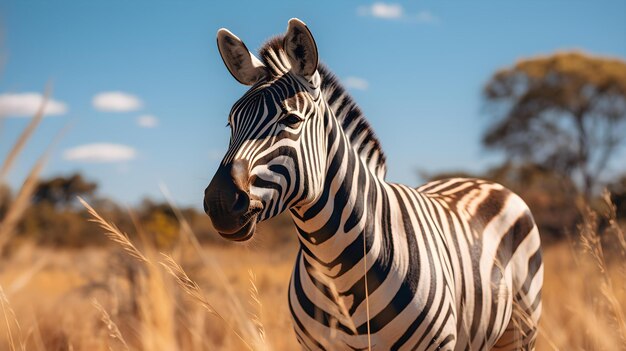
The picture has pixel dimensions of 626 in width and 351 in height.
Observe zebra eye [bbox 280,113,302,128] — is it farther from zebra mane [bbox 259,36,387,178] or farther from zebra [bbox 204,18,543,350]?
zebra mane [bbox 259,36,387,178]

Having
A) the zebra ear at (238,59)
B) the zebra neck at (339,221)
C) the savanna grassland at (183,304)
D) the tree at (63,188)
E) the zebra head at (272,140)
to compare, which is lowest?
the tree at (63,188)

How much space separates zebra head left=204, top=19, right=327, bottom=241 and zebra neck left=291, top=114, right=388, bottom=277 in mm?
77

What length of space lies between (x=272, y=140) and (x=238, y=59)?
0.64 m

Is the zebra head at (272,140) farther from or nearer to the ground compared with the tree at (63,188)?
farther from the ground

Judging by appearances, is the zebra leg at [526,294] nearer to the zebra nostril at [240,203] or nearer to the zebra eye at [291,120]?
the zebra eye at [291,120]

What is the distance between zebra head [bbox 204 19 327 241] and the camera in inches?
83.7

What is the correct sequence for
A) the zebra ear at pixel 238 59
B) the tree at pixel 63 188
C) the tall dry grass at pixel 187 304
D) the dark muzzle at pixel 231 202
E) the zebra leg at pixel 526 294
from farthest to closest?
the tree at pixel 63 188 → the zebra leg at pixel 526 294 → the zebra ear at pixel 238 59 → the tall dry grass at pixel 187 304 → the dark muzzle at pixel 231 202

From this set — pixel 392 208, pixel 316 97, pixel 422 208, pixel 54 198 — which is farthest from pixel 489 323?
pixel 54 198

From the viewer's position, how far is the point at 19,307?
22.8 ft

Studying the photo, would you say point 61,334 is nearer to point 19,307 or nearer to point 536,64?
point 19,307

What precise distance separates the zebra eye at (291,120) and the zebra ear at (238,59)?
1.24 ft

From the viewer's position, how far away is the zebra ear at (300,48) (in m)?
2.56

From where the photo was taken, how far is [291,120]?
243cm

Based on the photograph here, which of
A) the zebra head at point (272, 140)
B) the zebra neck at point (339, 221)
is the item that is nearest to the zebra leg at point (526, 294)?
the zebra neck at point (339, 221)
